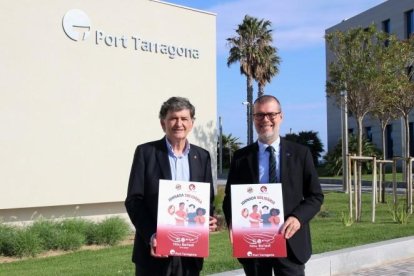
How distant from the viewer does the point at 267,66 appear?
40.1 metres

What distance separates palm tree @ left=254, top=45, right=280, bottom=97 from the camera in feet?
131

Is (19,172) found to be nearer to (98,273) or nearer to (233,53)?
(98,273)

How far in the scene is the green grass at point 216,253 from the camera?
7.55 m

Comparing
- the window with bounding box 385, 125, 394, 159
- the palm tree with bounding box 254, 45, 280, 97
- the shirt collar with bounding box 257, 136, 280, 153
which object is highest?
the palm tree with bounding box 254, 45, 280, 97

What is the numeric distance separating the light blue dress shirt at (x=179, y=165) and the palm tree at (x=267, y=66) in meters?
36.6

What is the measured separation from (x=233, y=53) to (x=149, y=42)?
26803 millimetres

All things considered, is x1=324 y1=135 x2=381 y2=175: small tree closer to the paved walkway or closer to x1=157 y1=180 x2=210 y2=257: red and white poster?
the paved walkway

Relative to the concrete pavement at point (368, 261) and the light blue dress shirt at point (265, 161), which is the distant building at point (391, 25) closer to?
the concrete pavement at point (368, 261)

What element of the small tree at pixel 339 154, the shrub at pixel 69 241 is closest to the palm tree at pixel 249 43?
the small tree at pixel 339 154

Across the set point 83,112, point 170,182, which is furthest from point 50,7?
point 170,182

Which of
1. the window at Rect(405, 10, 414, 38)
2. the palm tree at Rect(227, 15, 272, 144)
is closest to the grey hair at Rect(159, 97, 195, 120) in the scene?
the palm tree at Rect(227, 15, 272, 144)

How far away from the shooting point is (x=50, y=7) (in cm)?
1184

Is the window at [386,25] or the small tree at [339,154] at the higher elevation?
the window at [386,25]

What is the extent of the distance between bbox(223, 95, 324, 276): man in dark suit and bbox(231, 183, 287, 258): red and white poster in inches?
4.2
